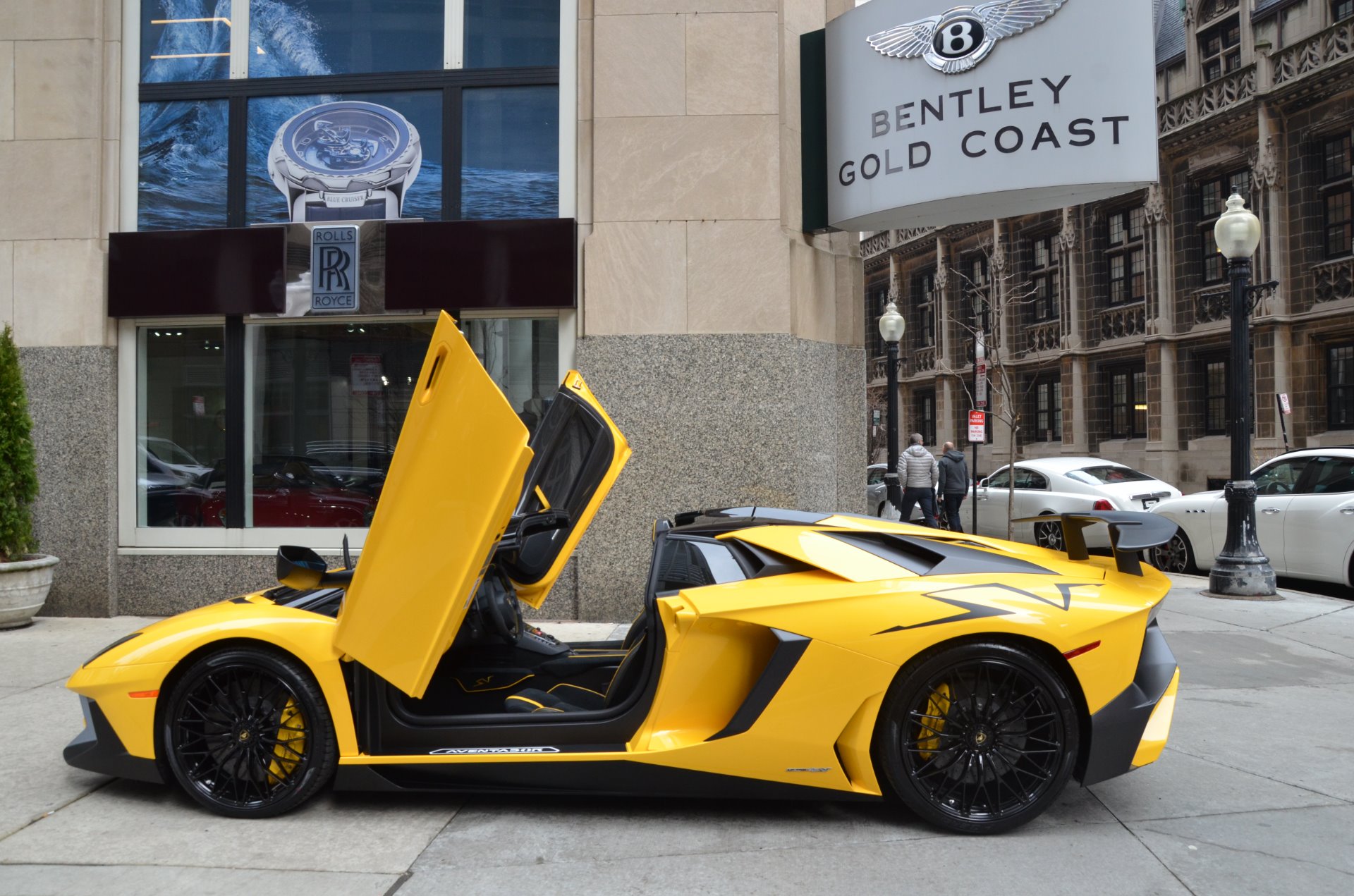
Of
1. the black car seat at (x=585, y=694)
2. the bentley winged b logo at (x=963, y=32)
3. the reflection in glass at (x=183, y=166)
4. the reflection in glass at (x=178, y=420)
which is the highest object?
the bentley winged b logo at (x=963, y=32)

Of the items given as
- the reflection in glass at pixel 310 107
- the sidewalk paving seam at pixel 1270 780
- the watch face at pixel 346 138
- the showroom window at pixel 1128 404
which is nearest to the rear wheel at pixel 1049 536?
the sidewalk paving seam at pixel 1270 780

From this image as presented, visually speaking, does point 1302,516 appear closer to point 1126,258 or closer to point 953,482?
point 953,482

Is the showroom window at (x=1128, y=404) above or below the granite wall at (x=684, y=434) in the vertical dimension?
above

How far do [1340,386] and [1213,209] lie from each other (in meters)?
6.56

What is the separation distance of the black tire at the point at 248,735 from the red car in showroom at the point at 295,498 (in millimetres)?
4974

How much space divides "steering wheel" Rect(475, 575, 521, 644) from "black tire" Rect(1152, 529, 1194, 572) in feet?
31.4

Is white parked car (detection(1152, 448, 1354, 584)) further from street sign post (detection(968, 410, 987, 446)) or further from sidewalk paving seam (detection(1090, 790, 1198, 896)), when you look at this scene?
street sign post (detection(968, 410, 987, 446))

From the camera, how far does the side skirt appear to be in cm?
357

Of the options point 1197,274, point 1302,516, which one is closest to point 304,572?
point 1302,516

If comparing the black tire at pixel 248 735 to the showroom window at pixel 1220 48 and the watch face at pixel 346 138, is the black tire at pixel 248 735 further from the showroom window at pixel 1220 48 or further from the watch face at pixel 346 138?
the showroom window at pixel 1220 48

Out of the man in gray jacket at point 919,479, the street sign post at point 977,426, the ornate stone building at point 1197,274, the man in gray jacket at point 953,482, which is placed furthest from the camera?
the ornate stone building at point 1197,274

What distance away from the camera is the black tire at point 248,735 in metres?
3.74

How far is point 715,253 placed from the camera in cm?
818

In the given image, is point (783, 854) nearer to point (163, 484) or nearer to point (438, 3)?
point (163, 484)
